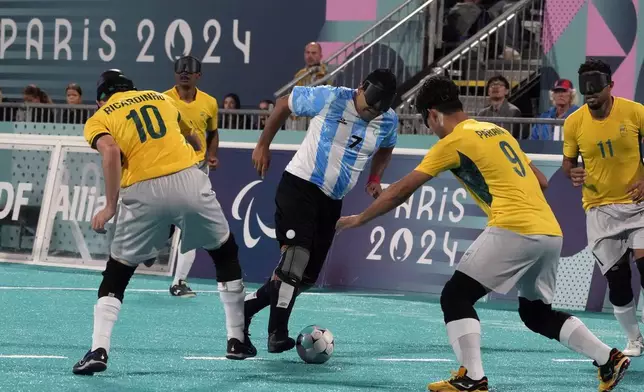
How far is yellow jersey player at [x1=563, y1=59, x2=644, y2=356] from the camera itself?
10.1 meters

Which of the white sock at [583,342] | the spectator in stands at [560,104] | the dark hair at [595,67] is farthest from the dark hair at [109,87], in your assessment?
the spectator in stands at [560,104]

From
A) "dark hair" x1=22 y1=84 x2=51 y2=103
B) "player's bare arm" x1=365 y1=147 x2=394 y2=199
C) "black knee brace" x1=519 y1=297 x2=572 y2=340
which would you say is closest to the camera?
"black knee brace" x1=519 y1=297 x2=572 y2=340

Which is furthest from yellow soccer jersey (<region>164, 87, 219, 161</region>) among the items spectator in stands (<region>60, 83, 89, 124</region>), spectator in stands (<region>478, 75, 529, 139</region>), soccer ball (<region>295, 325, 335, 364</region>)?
spectator in stands (<region>60, 83, 89, 124</region>)

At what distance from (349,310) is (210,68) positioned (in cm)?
1028

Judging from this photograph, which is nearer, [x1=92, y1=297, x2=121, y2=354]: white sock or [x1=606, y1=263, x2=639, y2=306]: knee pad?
[x1=92, y1=297, x2=121, y2=354]: white sock

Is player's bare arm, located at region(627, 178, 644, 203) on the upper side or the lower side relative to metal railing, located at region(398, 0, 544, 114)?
lower

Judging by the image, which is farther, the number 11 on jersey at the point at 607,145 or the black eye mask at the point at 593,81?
the number 11 on jersey at the point at 607,145

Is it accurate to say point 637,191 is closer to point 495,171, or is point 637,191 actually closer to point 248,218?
point 495,171

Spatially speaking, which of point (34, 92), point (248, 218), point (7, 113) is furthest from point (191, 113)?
point (7, 113)

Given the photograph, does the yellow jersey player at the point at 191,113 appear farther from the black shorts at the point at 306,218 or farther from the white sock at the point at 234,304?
the white sock at the point at 234,304

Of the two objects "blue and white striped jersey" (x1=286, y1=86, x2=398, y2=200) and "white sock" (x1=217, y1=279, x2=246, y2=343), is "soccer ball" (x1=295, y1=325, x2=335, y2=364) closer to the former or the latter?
"white sock" (x1=217, y1=279, x2=246, y2=343)

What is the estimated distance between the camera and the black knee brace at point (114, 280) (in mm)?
8523

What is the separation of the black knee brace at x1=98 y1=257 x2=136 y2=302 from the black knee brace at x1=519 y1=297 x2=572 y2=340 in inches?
102

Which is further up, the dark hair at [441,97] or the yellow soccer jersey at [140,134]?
the dark hair at [441,97]
